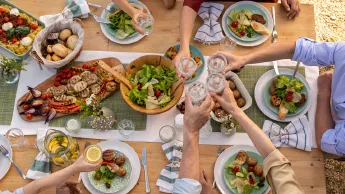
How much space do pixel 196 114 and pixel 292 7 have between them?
1077mm

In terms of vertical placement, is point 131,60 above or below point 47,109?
above

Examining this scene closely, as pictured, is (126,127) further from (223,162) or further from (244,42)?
(244,42)

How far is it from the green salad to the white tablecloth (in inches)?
4.4

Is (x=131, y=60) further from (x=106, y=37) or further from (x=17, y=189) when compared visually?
(x=17, y=189)

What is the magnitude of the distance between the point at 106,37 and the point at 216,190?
1182mm

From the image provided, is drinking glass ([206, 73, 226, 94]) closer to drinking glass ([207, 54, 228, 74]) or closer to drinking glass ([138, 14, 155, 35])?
drinking glass ([207, 54, 228, 74])

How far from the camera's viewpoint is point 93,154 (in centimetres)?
197

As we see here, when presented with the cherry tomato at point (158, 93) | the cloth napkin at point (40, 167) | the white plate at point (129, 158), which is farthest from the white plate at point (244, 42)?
the cloth napkin at point (40, 167)

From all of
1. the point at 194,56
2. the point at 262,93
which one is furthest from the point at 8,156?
the point at 262,93

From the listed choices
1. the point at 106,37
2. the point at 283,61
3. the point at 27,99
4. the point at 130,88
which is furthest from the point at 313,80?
the point at 27,99

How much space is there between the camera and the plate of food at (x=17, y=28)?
93.4 inches

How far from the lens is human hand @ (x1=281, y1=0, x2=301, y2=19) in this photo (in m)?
2.40

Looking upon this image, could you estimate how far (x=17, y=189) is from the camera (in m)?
1.99

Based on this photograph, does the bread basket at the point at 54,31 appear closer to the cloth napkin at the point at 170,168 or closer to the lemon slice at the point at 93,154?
the lemon slice at the point at 93,154
